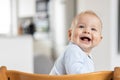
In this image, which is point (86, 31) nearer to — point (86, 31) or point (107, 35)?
point (86, 31)

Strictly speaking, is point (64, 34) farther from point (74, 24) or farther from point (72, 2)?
point (74, 24)

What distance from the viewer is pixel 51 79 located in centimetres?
76

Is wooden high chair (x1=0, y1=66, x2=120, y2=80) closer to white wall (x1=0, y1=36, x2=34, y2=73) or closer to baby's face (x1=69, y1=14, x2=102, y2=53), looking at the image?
baby's face (x1=69, y1=14, x2=102, y2=53)

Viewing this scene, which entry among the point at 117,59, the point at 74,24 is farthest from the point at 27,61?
the point at 74,24

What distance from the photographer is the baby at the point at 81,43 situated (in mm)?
978

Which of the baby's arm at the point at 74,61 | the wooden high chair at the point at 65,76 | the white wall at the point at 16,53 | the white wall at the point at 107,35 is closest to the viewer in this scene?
the wooden high chair at the point at 65,76

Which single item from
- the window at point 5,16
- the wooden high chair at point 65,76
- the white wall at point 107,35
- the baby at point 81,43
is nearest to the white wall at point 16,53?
the window at point 5,16

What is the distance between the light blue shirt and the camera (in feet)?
3.09

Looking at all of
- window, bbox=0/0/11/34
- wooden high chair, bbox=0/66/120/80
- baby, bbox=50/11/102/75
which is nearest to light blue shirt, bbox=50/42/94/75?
baby, bbox=50/11/102/75

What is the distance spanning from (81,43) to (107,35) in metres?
2.38

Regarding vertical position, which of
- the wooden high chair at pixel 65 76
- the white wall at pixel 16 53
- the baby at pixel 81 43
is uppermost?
the baby at pixel 81 43

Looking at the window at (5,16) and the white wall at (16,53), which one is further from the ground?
the window at (5,16)

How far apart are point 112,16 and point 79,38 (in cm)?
234

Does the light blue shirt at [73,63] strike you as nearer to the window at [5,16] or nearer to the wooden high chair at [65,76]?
the wooden high chair at [65,76]
